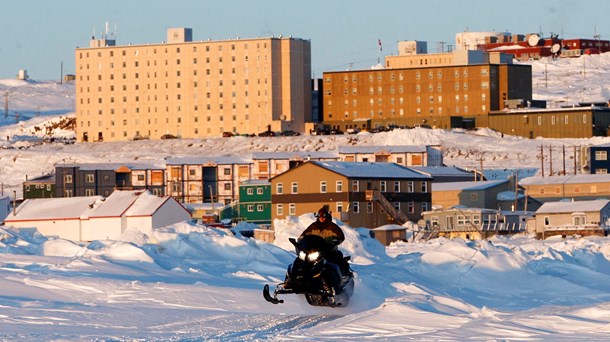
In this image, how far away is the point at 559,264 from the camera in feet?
132

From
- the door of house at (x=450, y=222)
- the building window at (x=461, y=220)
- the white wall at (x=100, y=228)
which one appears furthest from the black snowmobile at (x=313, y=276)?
the building window at (x=461, y=220)

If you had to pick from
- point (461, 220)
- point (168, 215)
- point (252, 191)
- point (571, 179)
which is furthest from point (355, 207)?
point (571, 179)

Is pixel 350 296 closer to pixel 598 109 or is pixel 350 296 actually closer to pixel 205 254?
pixel 205 254

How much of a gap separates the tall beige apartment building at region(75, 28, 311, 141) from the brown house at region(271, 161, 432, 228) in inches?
3023

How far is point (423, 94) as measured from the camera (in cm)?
16675

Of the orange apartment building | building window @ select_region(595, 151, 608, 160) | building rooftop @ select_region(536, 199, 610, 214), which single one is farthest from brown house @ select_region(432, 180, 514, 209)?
the orange apartment building

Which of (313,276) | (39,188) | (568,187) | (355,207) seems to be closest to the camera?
(313,276)

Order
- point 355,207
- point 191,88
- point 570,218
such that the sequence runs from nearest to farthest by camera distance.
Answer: point 570,218 → point 355,207 → point 191,88

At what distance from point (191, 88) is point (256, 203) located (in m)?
75.2

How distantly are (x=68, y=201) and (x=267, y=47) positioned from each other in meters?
87.8

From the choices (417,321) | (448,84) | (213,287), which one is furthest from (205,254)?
(448,84)

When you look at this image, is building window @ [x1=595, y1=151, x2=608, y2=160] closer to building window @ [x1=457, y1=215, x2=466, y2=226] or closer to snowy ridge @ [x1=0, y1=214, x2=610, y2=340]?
building window @ [x1=457, y1=215, x2=466, y2=226]

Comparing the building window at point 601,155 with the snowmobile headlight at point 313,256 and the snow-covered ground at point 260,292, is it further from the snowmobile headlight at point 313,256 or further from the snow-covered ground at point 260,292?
the snowmobile headlight at point 313,256

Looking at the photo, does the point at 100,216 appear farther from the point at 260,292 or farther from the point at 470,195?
the point at 260,292
